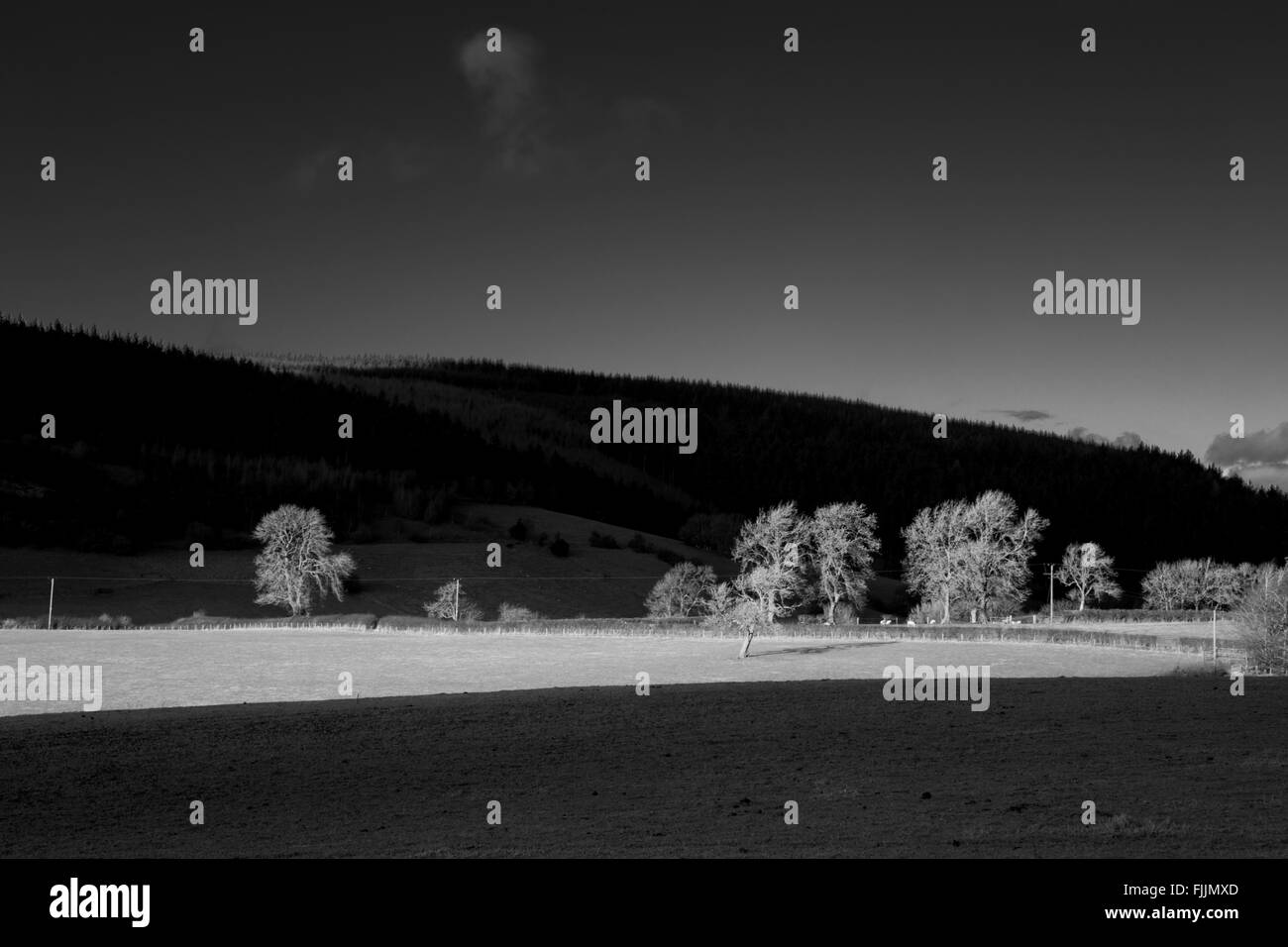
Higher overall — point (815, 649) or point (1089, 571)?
point (1089, 571)

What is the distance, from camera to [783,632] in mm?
81562

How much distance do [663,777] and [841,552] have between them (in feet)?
250

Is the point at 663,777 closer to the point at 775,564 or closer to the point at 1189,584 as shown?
the point at 775,564

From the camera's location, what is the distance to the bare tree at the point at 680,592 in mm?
109125

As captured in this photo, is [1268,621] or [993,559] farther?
[993,559]

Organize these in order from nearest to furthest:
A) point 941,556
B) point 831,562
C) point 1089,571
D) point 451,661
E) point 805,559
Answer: point 451,661, point 831,562, point 941,556, point 805,559, point 1089,571

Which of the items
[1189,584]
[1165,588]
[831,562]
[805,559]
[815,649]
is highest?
[805,559]

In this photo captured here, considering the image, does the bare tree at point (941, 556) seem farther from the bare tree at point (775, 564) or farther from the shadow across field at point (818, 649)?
the shadow across field at point (818, 649)

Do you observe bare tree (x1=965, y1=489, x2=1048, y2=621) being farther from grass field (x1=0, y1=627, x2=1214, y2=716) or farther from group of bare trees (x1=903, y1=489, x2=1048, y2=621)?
grass field (x1=0, y1=627, x2=1214, y2=716)

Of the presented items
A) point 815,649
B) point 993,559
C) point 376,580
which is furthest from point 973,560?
point 376,580

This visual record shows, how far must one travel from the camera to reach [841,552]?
3802 inches

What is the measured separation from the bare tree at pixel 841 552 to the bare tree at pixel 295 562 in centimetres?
4296
